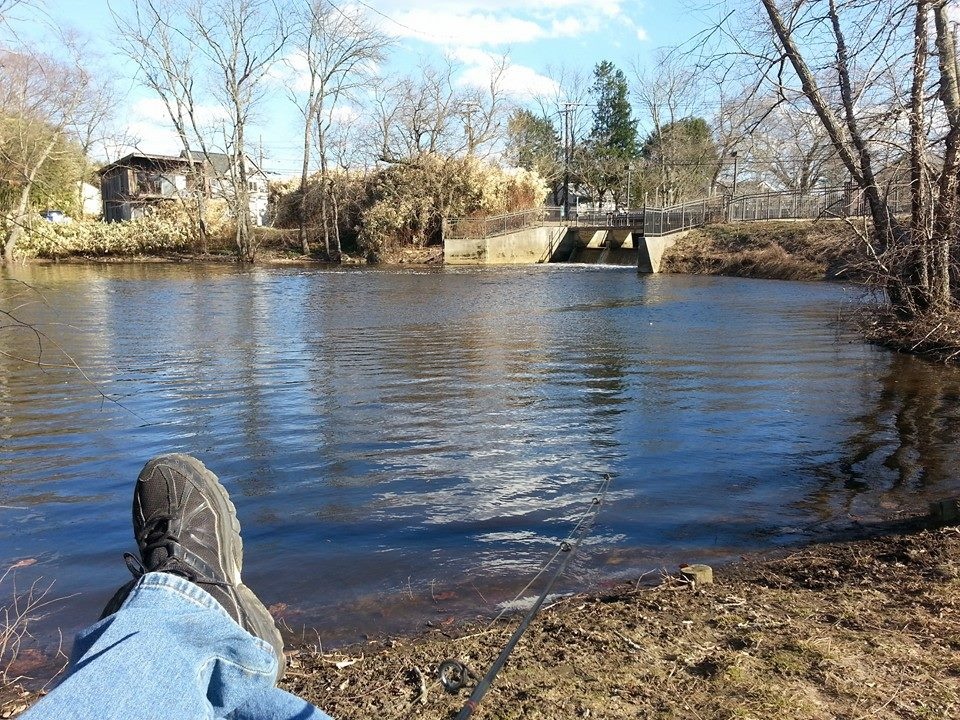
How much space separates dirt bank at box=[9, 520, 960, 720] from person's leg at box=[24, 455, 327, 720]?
0.57 meters

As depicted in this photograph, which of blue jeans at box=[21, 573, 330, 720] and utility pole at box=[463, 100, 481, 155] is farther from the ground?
utility pole at box=[463, 100, 481, 155]

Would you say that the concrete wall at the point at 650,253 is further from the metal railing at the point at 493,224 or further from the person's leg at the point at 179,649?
the person's leg at the point at 179,649

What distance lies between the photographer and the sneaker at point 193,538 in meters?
2.37

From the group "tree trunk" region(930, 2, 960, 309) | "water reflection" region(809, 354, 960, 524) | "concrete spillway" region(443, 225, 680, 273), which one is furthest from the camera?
"concrete spillway" region(443, 225, 680, 273)

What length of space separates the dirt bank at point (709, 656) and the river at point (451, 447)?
73cm

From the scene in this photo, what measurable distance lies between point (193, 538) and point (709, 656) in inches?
71.3

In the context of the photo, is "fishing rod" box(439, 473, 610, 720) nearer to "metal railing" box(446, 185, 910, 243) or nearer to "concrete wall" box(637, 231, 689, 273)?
"metal railing" box(446, 185, 910, 243)

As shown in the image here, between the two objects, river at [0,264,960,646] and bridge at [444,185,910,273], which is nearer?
river at [0,264,960,646]

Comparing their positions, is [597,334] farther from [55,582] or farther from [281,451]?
[55,582]

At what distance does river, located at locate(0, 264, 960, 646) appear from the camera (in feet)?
14.3

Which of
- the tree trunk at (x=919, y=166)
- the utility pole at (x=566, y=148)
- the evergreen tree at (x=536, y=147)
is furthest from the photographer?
the utility pole at (x=566, y=148)

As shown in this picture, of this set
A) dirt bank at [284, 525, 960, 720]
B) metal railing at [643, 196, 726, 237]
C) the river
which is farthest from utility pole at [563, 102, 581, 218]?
dirt bank at [284, 525, 960, 720]

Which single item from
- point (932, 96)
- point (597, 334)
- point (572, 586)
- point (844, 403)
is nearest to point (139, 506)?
point (572, 586)

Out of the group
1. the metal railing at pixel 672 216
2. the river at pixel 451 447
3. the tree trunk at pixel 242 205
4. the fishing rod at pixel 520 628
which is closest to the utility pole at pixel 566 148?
the metal railing at pixel 672 216
